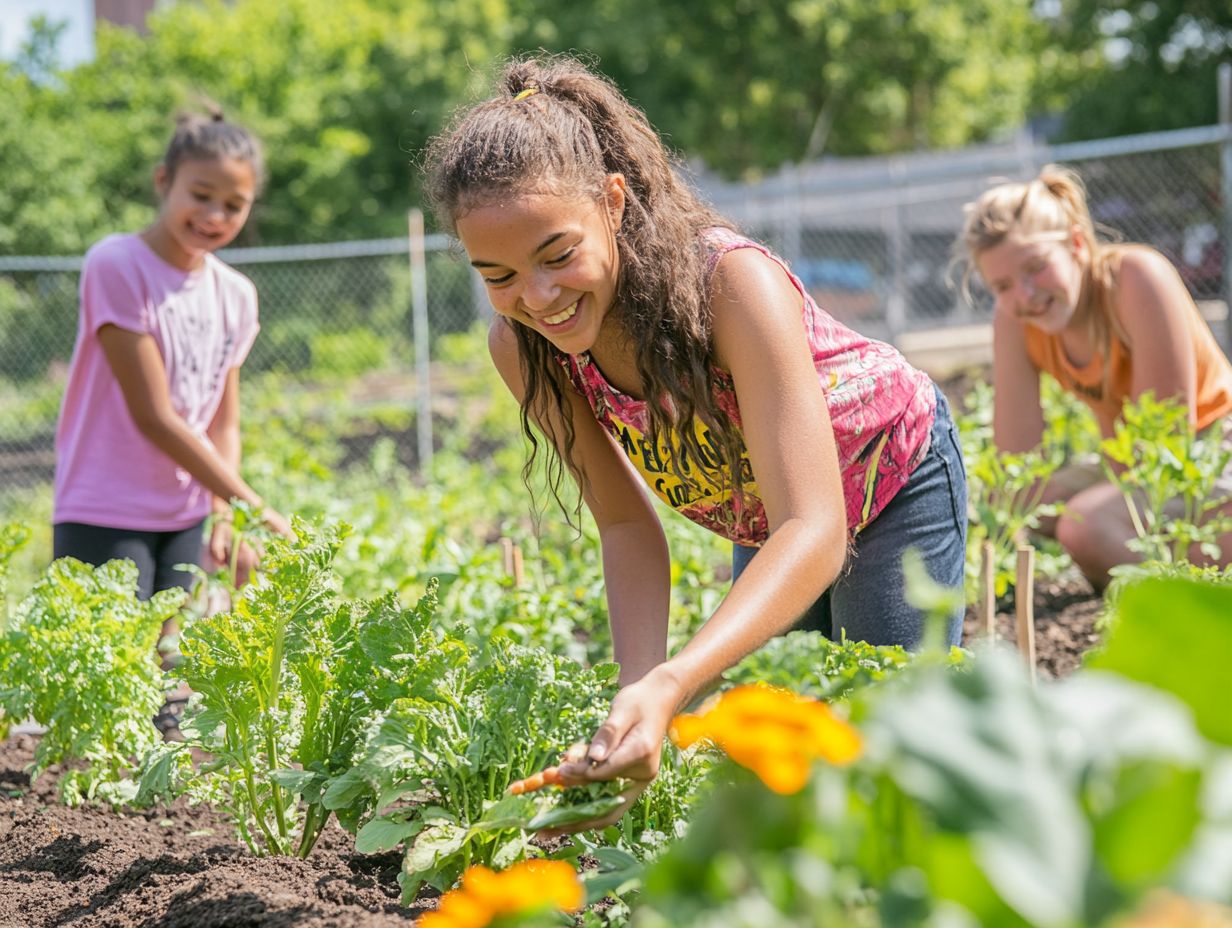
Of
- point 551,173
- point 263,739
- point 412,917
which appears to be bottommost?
point 412,917

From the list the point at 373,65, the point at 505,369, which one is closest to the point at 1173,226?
the point at 505,369

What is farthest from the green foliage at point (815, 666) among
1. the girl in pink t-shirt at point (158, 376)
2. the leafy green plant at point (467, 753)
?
the girl in pink t-shirt at point (158, 376)

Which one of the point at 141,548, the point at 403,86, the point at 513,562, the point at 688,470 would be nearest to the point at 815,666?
the point at 688,470

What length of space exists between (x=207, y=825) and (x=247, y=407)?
23.4ft

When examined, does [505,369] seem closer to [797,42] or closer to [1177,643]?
[1177,643]

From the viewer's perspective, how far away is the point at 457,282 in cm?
1435

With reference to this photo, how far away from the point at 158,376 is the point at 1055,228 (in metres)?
2.53

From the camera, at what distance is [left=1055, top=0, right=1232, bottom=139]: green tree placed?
16375 mm

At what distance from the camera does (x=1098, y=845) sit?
Answer: 0.74m

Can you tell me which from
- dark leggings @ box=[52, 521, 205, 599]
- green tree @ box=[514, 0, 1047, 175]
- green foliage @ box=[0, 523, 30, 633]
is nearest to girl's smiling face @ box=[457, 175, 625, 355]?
green foliage @ box=[0, 523, 30, 633]

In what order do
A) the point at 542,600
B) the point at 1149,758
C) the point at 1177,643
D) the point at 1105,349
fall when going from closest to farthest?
1. the point at 1149,758
2. the point at 1177,643
3. the point at 542,600
4. the point at 1105,349

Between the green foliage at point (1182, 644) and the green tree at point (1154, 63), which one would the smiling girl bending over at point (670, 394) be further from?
the green tree at point (1154, 63)

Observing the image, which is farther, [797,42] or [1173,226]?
[797,42]

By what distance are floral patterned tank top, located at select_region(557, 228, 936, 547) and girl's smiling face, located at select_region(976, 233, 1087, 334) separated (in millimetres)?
1598
